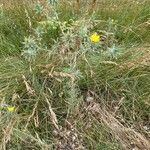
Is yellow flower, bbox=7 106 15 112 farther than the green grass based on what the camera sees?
No

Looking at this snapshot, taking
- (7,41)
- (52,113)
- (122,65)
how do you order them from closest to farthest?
(52,113), (122,65), (7,41)

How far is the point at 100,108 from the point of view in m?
2.88

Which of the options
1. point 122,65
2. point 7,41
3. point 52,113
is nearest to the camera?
point 52,113

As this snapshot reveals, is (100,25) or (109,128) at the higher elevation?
(100,25)

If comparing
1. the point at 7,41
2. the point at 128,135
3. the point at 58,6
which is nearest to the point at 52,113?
the point at 128,135

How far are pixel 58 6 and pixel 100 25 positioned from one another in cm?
35

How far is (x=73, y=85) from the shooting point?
2787mm

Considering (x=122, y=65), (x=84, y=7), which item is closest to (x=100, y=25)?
(x=84, y=7)

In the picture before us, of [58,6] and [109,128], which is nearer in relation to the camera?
[109,128]

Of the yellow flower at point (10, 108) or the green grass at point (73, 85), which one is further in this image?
the green grass at point (73, 85)

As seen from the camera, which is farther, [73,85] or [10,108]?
[73,85]

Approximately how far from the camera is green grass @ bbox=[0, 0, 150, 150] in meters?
2.74

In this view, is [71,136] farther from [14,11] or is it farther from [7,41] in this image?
[14,11]

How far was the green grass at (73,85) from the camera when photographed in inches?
108
